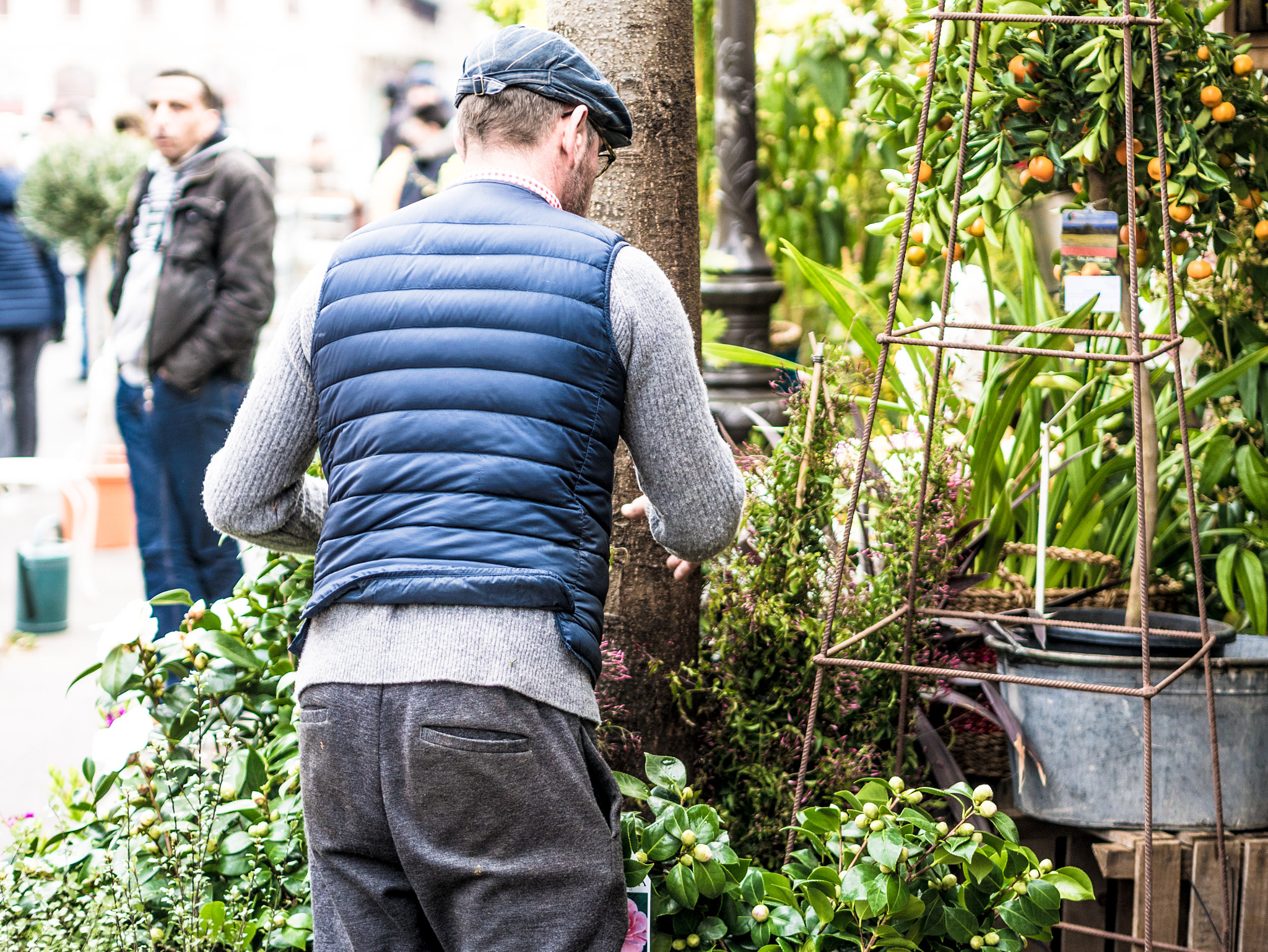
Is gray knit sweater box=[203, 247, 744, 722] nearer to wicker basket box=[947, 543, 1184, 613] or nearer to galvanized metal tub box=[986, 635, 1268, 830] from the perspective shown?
galvanized metal tub box=[986, 635, 1268, 830]

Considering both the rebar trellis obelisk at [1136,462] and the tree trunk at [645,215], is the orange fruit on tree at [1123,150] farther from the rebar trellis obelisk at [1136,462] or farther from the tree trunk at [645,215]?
the tree trunk at [645,215]

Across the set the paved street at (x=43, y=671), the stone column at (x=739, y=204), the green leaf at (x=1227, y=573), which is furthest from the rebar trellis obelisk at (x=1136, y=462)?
the stone column at (x=739, y=204)

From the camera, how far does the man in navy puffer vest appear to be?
1.42 meters

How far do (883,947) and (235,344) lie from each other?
313 cm

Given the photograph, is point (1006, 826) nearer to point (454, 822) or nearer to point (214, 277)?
point (454, 822)

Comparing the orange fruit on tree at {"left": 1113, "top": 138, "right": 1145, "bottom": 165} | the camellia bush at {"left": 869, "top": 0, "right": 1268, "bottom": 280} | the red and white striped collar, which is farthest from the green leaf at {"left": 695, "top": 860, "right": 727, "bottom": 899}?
the orange fruit on tree at {"left": 1113, "top": 138, "right": 1145, "bottom": 165}

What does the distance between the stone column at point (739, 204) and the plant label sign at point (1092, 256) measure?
242cm

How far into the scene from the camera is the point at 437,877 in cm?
144

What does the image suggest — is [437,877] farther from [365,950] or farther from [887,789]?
[887,789]

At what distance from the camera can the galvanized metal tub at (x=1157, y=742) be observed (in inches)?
85.0

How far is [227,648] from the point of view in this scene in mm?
2227

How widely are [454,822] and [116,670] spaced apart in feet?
3.17

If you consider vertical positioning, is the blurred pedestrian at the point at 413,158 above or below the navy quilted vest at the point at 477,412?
above

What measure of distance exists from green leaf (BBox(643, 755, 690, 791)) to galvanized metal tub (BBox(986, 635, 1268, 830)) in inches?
26.3
